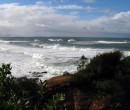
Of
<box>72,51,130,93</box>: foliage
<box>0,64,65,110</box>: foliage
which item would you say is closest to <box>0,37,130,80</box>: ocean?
<box>72,51,130,93</box>: foliage

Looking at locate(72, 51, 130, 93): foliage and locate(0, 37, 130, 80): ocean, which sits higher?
locate(72, 51, 130, 93): foliage

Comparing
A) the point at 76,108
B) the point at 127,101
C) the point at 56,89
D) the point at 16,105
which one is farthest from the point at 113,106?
the point at 16,105

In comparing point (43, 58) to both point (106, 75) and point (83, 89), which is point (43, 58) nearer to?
point (106, 75)

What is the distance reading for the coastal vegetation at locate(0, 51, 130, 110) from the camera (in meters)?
8.97

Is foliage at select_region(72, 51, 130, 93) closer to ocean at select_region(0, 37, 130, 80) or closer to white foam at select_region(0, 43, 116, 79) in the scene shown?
ocean at select_region(0, 37, 130, 80)

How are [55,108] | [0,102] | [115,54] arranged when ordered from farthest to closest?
[115,54], [0,102], [55,108]

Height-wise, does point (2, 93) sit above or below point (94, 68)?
below

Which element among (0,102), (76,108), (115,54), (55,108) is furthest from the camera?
(115,54)

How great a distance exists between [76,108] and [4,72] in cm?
233

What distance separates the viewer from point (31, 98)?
9.00 metres

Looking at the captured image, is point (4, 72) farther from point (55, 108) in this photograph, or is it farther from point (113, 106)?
point (113, 106)

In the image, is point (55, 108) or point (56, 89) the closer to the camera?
point (55, 108)

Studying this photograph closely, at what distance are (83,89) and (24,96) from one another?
1804 millimetres

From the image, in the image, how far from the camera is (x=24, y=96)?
893 centimetres
